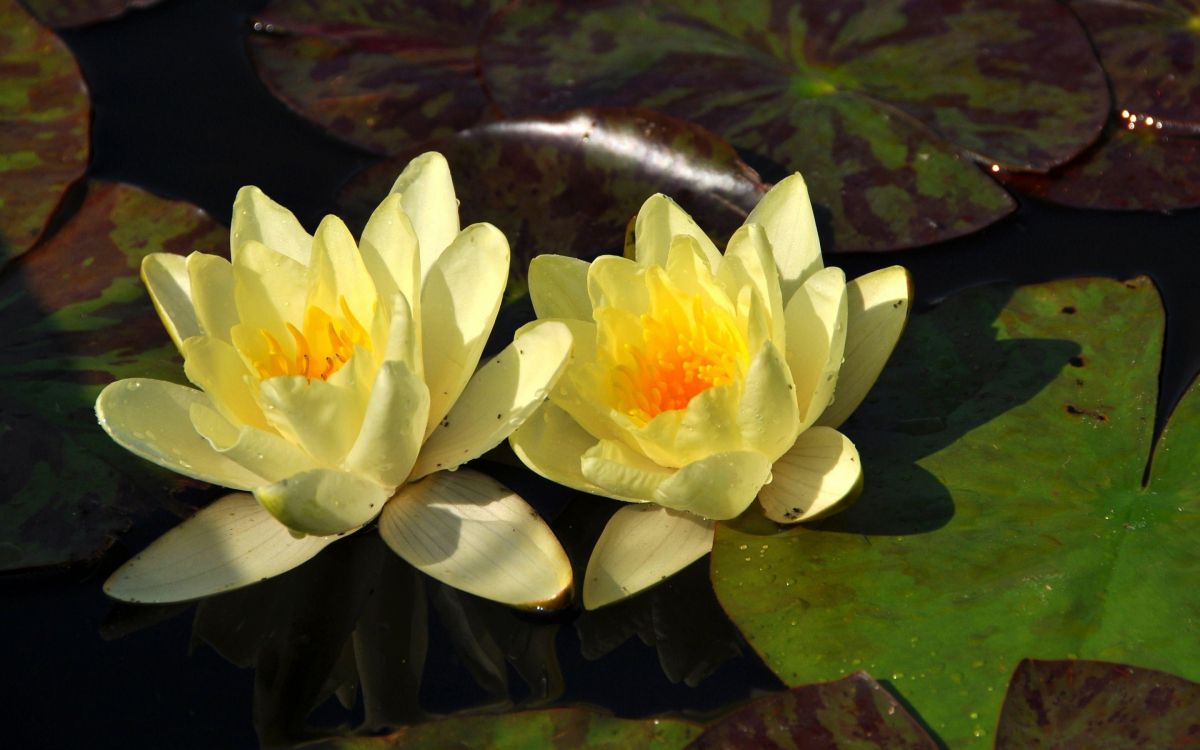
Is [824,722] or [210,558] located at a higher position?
[824,722]

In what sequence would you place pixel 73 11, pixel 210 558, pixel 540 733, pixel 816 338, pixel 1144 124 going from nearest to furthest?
pixel 540 733
pixel 816 338
pixel 210 558
pixel 1144 124
pixel 73 11

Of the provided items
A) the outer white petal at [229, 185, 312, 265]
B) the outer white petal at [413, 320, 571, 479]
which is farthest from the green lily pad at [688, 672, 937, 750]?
the outer white petal at [229, 185, 312, 265]

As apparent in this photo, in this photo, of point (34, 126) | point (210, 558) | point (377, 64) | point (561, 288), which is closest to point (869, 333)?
point (561, 288)

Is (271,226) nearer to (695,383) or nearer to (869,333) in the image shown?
(695,383)

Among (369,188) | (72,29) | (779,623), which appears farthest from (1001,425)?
(72,29)

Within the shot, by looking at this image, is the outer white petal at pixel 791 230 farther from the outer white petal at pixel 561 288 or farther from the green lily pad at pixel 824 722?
the green lily pad at pixel 824 722

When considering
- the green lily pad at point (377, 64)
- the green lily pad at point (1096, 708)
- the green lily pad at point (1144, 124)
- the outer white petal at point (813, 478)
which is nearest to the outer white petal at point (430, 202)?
the outer white petal at point (813, 478)
